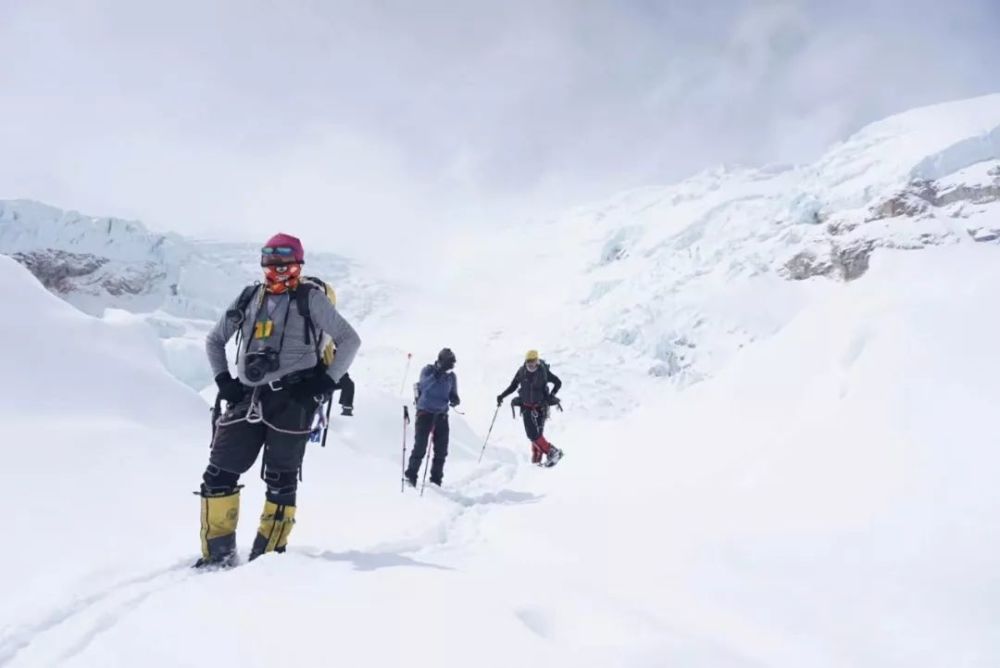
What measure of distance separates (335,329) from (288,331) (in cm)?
30

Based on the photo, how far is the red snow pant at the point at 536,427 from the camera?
11.8 meters

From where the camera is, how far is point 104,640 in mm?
2424

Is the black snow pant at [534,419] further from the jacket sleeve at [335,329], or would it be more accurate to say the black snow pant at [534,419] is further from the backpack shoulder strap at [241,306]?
the backpack shoulder strap at [241,306]

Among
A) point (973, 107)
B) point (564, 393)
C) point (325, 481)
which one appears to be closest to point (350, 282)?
point (564, 393)

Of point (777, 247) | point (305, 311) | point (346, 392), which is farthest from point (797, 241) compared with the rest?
point (305, 311)

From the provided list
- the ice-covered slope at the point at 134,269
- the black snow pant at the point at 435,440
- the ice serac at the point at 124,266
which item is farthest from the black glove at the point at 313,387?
the ice serac at the point at 124,266

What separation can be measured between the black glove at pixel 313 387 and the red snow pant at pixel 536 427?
26.2 ft

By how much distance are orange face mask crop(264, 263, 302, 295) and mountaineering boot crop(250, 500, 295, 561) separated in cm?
139

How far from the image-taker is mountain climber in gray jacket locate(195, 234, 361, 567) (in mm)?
3879

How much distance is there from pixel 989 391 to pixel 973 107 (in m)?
108

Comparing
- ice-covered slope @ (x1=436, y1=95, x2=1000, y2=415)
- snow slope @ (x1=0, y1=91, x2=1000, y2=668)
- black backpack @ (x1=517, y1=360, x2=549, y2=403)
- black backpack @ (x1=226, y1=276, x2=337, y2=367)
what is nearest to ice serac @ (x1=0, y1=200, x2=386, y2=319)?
ice-covered slope @ (x1=436, y1=95, x2=1000, y2=415)

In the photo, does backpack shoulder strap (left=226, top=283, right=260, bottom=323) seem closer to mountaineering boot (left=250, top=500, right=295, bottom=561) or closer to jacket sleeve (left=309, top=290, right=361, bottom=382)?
jacket sleeve (left=309, top=290, right=361, bottom=382)

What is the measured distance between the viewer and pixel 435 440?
9031mm

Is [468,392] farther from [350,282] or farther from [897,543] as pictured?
[350,282]
